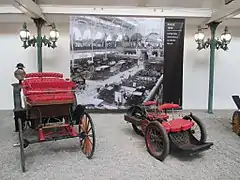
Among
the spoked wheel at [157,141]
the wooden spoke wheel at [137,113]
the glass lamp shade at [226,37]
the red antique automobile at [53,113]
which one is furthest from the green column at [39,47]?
the glass lamp shade at [226,37]

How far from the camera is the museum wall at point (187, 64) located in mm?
7340

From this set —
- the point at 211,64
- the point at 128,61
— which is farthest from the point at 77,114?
the point at 211,64

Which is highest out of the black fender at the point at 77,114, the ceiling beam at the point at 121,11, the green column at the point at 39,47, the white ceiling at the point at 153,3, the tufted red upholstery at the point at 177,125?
the white ceiling at the point at 153,3

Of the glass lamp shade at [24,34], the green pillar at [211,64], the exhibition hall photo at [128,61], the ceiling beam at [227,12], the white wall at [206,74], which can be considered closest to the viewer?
the exhibition hall photo at [128,61]

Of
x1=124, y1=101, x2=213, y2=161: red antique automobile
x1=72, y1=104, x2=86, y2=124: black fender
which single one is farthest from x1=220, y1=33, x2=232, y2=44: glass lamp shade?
x1=72, y1=104, x2=86, y2=124: black fender

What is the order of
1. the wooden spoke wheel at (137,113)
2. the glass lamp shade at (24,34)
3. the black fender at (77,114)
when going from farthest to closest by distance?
the glass lamp shade at (24,34), the wooden spoke wheel at (137,113), the black fender at (77,114)

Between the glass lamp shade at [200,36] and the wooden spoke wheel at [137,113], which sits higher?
the glass lamp shade at [200,36]

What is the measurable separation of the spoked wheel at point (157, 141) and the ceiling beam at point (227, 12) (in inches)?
126

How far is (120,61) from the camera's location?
23.1ft

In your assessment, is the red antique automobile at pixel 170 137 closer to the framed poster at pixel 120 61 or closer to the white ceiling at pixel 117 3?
the framed poster at pixel 120 61

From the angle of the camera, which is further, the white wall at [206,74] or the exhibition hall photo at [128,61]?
the white wall at [206,74]

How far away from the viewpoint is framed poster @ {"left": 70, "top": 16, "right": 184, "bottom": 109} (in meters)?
6.85

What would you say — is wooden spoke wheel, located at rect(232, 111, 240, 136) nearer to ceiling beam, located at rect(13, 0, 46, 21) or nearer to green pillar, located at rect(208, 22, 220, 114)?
green pillar, located at rect(208, 22, 220, 114)

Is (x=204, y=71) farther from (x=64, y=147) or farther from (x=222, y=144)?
(x=64, y=147)
